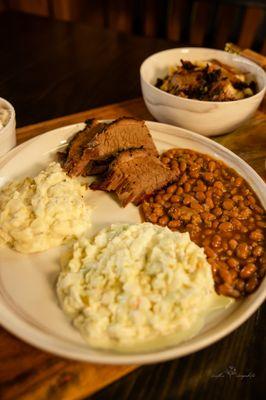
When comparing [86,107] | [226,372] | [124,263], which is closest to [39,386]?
[124,263]

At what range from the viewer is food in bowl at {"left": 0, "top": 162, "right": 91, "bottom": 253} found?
2.25m

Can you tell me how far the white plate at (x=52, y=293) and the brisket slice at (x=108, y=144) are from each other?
0.70 ft

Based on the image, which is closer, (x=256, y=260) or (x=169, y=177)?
(x=256, y=260)

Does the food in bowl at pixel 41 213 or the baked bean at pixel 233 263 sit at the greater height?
the food in bowl at pixel 41 213

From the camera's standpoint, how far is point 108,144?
281cm

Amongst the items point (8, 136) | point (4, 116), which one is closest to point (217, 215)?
point (8, 136)

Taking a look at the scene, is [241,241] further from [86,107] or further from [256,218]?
[86,107]

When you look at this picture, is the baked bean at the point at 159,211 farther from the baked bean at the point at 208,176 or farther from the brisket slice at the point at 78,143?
Result: the brisket slice at the point at 78,143

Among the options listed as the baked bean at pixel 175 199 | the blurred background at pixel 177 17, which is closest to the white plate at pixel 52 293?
the baked bean at pixel 175 199

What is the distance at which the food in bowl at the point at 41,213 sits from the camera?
225 cm

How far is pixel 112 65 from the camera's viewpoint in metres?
4.49

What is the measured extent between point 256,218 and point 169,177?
0.65 m

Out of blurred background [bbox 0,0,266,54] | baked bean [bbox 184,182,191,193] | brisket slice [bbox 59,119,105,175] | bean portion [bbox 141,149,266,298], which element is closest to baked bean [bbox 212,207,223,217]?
bean portion [bbox 141,149,266,298]

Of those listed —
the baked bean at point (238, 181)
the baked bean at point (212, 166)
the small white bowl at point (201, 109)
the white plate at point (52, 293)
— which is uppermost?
the small white bowl at point (201, 109)
